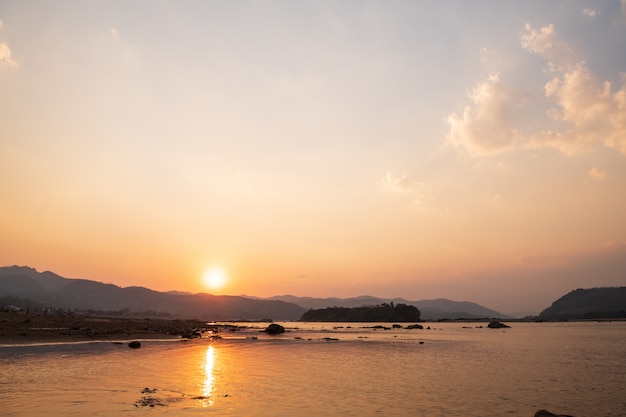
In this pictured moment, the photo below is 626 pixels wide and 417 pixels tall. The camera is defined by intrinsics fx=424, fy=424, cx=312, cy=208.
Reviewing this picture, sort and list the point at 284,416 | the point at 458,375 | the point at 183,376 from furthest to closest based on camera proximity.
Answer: the point at 458,375 < the point at 183,376 < the point at 284,416

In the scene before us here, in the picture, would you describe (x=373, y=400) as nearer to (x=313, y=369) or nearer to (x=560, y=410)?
(x=560, y=410)

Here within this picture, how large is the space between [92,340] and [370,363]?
44.3m

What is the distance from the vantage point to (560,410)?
22.4 m

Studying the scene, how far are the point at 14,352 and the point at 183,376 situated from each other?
23.5 meters

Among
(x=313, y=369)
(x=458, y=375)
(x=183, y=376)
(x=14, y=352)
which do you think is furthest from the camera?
(x=14, y=352)

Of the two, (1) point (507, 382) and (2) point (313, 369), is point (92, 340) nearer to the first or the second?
(2) point (313, 369)

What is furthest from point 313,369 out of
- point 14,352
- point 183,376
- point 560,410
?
point 14,352

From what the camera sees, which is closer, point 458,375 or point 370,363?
point 458,375

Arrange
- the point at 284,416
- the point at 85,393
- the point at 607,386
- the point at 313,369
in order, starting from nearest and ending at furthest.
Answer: the point at 284,416, the point at 85,393, the point at 607,386, the point at 313,369

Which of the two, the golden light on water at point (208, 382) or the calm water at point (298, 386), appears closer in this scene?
the calm water at point (298, 386)

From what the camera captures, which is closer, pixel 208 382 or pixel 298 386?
pixel 298 386

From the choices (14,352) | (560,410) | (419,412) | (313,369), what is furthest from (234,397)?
(14,352)

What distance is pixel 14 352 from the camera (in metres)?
43.4

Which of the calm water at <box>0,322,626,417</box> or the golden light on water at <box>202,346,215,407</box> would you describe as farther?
the golden light on water at <box>202,346,215,407</box>
